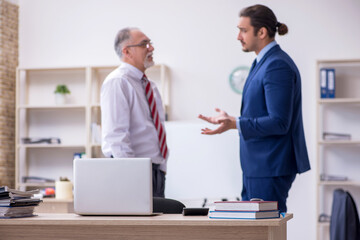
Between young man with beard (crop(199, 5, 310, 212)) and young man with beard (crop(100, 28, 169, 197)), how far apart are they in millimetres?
520

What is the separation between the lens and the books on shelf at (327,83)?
5.53 m

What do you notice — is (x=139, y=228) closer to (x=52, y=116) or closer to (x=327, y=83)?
(x=327, y=83)

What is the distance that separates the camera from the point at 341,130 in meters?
5.69

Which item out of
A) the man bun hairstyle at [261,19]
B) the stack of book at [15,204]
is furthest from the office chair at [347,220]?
the stack of book at [15,204]

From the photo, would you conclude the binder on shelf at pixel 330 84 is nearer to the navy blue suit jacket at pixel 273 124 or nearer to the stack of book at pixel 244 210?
the navy blue suit jacket at pixel 273 124

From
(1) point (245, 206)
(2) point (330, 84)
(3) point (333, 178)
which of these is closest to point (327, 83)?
(2) point (330, 84)

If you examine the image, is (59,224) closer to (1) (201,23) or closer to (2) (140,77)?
(2) (140,77)

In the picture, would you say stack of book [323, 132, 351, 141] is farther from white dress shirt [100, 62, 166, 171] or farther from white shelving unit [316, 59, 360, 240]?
white dress shirt [100, 62, 166, 171]

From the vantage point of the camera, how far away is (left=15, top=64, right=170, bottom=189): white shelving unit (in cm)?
605

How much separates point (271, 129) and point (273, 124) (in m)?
0.03

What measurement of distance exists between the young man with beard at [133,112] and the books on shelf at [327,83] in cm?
252

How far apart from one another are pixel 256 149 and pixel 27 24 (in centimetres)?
431

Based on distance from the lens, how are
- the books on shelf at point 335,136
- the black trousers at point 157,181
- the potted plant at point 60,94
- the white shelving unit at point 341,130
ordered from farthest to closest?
the potted plant at point 60,94, the white shelving unit at point 341,130, the books on shelf at point 335,136, the black trousers at point 157,181

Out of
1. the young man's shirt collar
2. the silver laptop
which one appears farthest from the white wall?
the silver laptop
